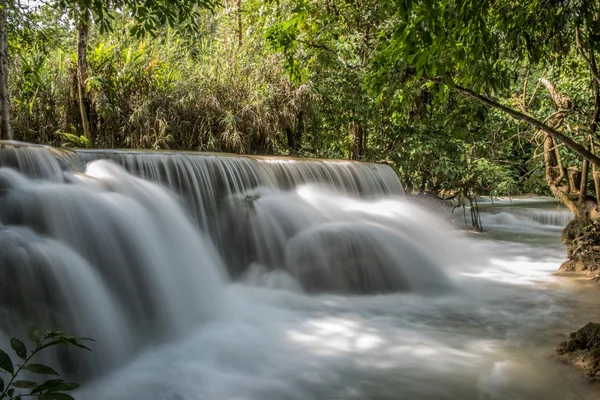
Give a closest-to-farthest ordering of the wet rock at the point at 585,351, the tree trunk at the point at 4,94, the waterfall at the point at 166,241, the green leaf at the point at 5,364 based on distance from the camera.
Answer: the green leaf at the point at 5,364, the wet rock at the point at 585,351, the waterfall at the point at 166,241, the tree trunk at the point at 4,94

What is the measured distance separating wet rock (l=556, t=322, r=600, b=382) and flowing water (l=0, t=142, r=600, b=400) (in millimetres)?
89

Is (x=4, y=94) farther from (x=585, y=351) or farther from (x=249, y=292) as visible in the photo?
(x=585, y=351)

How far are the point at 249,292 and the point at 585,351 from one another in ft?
9.97

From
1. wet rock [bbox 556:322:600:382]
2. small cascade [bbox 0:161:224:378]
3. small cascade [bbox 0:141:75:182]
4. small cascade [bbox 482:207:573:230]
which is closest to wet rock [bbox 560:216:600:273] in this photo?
wet rock [bbox 556:322:600:382]

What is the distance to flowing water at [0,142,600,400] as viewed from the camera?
2.88 metres

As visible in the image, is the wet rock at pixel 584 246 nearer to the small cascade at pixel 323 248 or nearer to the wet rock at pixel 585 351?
the small cascade at pixel 323 248

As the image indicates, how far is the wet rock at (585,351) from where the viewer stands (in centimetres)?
283

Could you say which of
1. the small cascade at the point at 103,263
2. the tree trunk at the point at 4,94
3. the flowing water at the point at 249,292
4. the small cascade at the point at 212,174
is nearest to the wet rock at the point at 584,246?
the flowing water at the point at 249,292

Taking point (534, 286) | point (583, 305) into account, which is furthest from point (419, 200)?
point (583, 305)

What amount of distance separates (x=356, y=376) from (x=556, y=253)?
647 centimetres

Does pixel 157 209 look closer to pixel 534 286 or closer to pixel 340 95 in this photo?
pixel 534 286

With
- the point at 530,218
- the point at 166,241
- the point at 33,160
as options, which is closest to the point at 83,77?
the point at 33,160

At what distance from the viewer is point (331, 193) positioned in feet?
24.6

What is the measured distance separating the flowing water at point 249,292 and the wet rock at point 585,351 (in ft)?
0.29
